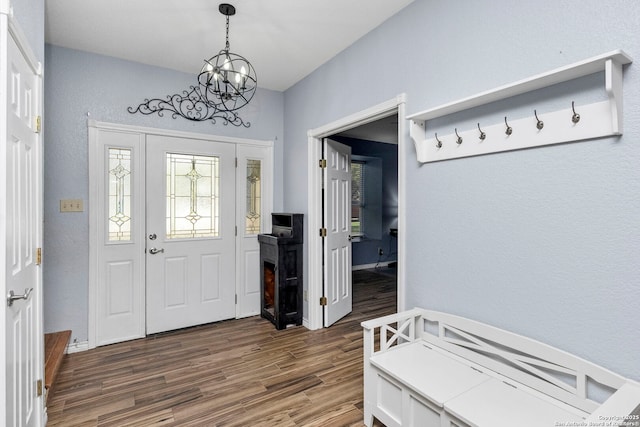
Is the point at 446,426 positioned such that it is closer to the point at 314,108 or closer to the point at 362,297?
the point at 314,108

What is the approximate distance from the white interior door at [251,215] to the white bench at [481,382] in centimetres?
219

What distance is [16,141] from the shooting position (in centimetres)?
147

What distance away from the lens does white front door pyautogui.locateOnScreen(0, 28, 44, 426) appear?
1.33 metres

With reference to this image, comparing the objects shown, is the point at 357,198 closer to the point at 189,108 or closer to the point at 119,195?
the point at 189,108

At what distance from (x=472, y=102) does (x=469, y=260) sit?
883 millimetres

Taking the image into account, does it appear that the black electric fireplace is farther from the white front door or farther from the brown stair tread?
the white front door

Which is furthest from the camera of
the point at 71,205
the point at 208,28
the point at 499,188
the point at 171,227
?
the point at 171,227

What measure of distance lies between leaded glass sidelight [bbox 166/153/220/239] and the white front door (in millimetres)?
1530

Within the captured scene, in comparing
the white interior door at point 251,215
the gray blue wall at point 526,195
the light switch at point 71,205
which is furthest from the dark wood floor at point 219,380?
A: the light switch at point 71,205

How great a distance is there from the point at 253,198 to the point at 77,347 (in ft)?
7.15

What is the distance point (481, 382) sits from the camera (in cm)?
163

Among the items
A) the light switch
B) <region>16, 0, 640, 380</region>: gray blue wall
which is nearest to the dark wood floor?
<region>16, 0, 640, 380</region>: gray blue wall

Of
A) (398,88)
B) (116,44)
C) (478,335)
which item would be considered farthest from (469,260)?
(116,44)

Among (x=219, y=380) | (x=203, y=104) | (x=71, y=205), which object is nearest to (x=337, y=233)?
(x=219, y=380)
